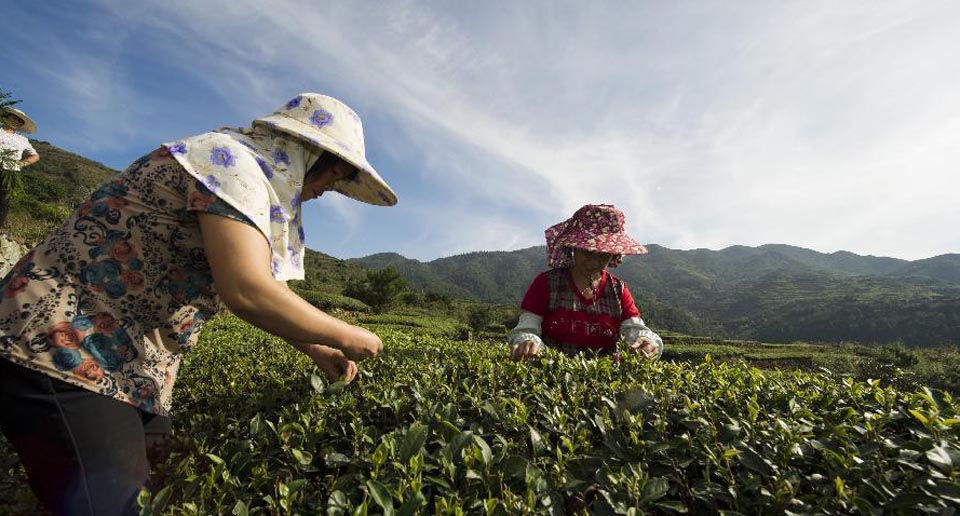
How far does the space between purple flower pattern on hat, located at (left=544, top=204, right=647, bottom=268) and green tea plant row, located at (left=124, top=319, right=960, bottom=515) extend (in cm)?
122

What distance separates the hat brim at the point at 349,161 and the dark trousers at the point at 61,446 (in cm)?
122

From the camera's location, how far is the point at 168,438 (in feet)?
7.02

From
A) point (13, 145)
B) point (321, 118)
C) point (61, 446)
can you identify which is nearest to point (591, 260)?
point (321, 118)

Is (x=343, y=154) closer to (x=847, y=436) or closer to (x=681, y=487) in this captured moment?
(x=681, y=487)

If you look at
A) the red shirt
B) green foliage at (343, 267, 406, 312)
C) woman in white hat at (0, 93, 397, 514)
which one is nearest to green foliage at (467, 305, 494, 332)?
green foliage at (343, 267, 406, 312)

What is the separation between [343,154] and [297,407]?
1.14 meters

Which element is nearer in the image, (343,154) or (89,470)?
(89,470)

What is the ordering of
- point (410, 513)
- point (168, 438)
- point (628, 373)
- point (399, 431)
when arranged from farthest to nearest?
point (628, 373), point (168, 438), point (399, 431), point (410, 513)

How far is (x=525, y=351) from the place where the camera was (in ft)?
9.57

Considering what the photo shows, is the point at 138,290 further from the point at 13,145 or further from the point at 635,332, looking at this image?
the point at 13,145

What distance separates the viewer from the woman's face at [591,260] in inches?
145

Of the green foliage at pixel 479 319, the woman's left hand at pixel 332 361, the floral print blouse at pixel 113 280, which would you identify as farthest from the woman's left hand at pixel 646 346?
the green foliage at pixel 479 319

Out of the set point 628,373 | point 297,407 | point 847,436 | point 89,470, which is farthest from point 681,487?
point 89,470

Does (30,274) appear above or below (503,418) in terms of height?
above
